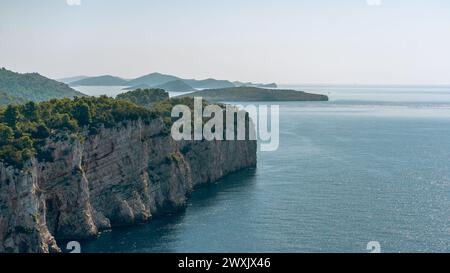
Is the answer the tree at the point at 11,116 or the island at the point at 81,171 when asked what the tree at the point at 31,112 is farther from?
the tree at the point at 11,116

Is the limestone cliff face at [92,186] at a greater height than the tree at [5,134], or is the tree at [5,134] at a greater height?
the tree at [5,134]

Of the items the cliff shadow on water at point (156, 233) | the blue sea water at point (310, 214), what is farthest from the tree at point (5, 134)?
the blue sea water at point (310, 214)

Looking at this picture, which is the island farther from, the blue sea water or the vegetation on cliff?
the blue sea water

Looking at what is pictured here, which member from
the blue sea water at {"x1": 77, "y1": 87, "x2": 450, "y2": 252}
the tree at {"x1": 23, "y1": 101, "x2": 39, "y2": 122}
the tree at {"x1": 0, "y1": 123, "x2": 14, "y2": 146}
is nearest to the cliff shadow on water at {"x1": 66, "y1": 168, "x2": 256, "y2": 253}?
the blue sea water at {"x1": 77, "y1": 87, "x2": 450, "y2": 252}

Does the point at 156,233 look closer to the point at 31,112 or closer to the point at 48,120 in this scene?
the point at 48,120

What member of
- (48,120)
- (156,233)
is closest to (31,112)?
(48,120)
